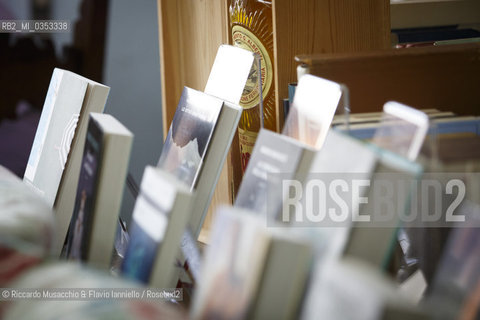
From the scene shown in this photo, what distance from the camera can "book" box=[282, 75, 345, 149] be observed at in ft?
3.85

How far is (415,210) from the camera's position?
111cm

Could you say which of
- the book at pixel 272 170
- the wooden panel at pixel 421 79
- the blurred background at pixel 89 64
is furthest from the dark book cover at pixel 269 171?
the blurred background at pixel 89 64

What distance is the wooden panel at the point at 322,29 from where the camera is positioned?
171 centimetres

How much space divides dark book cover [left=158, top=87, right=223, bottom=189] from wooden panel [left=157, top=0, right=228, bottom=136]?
69 centimetres

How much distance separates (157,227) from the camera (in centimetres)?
101

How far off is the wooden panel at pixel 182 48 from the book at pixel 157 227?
3.96 feet

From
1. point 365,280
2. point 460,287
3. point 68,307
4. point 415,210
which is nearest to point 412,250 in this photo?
point 415,210

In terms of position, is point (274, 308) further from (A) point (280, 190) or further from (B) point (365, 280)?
(A) point (280, 190)

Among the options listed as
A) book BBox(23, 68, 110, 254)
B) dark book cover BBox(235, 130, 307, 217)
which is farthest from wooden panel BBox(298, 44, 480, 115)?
book BBox(23, 68, 110, 254)

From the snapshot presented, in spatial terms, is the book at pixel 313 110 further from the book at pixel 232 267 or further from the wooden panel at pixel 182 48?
the wooden panel at pixel 182 48

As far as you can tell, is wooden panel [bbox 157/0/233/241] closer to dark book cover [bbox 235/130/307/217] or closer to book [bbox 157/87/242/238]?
book [bbox 157/87/242/238]

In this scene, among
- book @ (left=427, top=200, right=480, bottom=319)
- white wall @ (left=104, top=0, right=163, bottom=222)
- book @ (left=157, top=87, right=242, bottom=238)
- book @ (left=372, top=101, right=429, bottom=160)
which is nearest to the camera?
book @ (left=427, top=200, right=480, bottom=319)

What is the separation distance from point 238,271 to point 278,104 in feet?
2.88

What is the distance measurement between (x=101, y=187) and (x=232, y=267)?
0.37m
